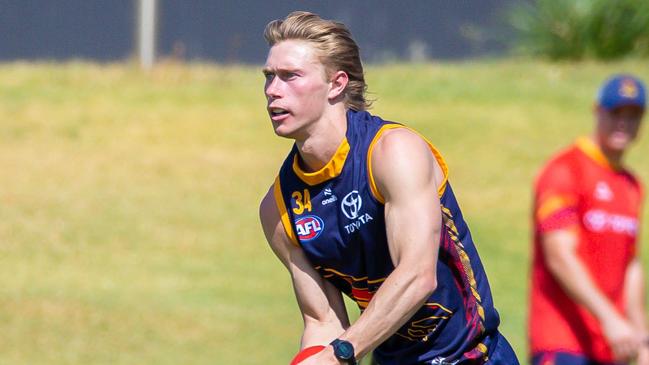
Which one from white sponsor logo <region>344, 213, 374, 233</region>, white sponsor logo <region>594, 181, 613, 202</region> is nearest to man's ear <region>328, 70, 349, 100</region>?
white sponsor logo <region>344, 213, 374, 233</region>


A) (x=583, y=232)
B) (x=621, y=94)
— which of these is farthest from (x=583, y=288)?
(x=621, y=94)

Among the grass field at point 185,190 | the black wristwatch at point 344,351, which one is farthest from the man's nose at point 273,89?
the grass field at point 185,190

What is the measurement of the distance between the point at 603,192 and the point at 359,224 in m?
2.08

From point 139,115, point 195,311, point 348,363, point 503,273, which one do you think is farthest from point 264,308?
point 348,363

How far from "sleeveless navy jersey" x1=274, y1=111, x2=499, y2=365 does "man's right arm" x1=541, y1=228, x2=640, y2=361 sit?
116 cm

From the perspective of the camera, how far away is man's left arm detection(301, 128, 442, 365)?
483 centimetres

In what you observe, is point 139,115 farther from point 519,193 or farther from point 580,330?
point 580,330

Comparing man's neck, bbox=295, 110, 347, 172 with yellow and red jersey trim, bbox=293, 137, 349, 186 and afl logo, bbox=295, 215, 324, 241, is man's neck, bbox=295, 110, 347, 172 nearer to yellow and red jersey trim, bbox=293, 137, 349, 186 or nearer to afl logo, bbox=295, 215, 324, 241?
yellow and red jersey trim, bbox=293, 137, 349, 186

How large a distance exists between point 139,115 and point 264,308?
5.57m

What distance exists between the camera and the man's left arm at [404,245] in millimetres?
4832

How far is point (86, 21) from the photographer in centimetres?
1858

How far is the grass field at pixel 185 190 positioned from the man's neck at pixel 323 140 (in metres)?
5.17

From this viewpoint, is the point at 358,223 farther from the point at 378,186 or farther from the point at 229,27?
the point at 229,27

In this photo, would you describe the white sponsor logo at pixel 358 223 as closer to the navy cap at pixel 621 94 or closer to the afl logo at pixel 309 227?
the afl logo at pixel 309 227
